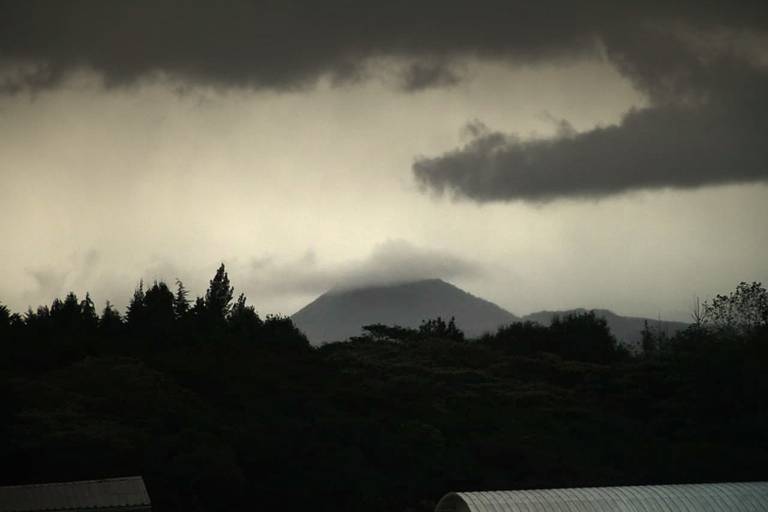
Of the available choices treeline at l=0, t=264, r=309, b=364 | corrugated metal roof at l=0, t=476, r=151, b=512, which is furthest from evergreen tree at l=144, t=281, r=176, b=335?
corrugated metal roof at l=0, t=476, r=151, b=512

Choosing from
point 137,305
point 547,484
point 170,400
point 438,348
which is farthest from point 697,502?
point 137,305

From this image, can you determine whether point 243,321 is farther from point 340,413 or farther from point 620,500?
point 620,500

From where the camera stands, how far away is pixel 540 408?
67.2 m

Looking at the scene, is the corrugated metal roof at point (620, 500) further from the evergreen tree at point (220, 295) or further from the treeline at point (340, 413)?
the evergreen tree at point (220, 295)

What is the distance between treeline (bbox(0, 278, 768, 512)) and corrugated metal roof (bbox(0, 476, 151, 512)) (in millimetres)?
7498

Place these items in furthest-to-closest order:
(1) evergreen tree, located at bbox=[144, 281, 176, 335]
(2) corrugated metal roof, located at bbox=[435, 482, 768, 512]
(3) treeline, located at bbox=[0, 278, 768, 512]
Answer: (1) evergreen tree, located at bbox=[144, 281, 176, 335] → (3) treeline, located at bbox=[0, 278, 768, 512] → (2) corrugated metal roof, located at bbox=[435, 482, 768, 512]

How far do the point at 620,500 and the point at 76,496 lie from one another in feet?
57.8

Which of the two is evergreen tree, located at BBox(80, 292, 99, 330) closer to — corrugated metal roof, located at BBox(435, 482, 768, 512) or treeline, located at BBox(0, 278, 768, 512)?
treeline, located at BBox(0, 278, 768, 512)

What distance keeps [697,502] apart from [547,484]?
55.6 ft

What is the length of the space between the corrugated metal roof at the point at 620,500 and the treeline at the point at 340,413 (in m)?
14.9

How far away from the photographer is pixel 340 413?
60.2 m

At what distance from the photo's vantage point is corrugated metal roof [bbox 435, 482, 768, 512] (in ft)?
115

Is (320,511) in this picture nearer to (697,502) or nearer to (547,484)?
(547,484)

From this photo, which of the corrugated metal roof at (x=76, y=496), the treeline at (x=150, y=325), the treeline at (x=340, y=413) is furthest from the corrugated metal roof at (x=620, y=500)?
the treeline at (x=150, y=325)
